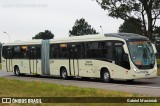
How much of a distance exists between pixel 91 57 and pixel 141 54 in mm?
3707

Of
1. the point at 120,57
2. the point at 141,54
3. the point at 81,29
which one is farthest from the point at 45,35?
the point at 141,54

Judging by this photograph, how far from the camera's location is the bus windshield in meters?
26.3

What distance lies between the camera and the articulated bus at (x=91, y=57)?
2646 cm

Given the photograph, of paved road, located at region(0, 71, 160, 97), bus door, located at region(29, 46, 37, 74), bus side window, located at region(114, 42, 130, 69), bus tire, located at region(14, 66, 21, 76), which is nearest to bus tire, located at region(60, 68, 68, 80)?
paved road, located at region(0, 71, 160, 97)

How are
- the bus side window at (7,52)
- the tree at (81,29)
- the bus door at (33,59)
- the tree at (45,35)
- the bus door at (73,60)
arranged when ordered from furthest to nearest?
the tree at (81,29) → the tree at (45,35) → the bus side window at (7,52) → the bus door at (33,59) → the bus door at (73,60)

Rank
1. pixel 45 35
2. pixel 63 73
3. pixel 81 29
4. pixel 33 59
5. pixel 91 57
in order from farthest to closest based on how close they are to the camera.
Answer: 1. pixel 81 29
2. pixel 45 35
3. pixel 33 59
4. pixel 63 73
5. pixel 91 57

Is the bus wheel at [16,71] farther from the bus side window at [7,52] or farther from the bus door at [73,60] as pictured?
the bus door at [73,60]

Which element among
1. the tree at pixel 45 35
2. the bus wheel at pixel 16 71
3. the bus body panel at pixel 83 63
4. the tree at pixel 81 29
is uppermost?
the tree at pixel 81 29

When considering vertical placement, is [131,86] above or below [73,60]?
below

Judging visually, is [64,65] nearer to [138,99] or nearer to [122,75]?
[122,75]

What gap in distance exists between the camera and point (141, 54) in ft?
87.5

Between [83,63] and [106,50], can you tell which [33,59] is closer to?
[83,63]

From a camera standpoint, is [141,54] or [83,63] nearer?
[141,54]

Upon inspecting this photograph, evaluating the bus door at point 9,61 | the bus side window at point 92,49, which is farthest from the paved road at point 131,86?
the bus door at point 9,61
